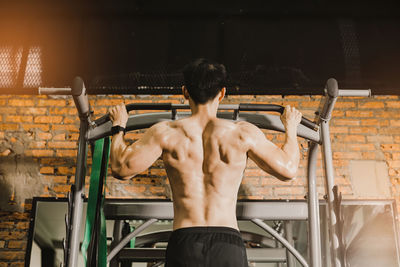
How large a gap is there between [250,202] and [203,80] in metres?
0.90

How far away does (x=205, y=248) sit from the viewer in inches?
70.3

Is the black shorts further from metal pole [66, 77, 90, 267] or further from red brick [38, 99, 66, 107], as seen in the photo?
red brick [38, 99, 66, 107]

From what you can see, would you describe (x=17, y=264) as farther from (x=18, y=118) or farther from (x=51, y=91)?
(x=51, y=91)

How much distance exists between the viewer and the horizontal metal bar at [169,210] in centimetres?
252

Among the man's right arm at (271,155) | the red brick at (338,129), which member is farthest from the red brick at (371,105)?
the man's right arm at (271,155)

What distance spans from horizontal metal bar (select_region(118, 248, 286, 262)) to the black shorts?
117 centimetres

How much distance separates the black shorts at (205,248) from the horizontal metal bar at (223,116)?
83cm

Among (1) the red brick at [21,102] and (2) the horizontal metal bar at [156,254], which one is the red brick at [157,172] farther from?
(1) the red brick at [21,102]

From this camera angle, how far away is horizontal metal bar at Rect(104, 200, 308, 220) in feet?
8.26

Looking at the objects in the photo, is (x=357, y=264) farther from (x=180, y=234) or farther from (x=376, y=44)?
(x=180, y=234)

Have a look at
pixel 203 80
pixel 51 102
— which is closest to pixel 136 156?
pixel 203 80

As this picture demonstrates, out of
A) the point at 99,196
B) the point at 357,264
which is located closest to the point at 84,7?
the point at 99,196

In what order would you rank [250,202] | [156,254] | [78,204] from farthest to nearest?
[156,254] < [250,202] < [78,204]

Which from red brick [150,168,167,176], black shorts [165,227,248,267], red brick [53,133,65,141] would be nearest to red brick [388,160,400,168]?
red brick [150,168,167,176]
